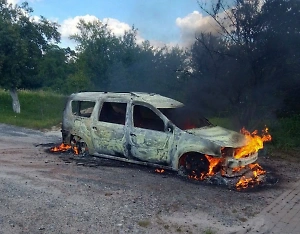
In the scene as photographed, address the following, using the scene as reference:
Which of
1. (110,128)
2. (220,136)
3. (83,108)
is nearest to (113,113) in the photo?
(110,128)

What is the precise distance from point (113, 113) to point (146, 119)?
0.98 meters

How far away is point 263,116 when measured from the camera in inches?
448

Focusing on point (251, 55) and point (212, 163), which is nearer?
point (212, 163)

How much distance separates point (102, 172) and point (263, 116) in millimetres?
6372

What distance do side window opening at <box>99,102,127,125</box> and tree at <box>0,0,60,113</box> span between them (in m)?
14.9

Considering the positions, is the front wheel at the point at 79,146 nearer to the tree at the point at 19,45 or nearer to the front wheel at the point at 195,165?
the front wheel at the point at 195,165

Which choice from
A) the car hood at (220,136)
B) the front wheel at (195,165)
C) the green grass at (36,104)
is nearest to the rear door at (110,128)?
the front wheel at (195,165)

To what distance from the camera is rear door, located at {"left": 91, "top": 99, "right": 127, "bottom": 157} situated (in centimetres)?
792

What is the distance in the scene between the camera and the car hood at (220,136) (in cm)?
674

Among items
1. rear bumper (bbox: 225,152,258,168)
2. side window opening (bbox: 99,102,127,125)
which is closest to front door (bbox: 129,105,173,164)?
side window opening (bbox: 99,102,127,125)

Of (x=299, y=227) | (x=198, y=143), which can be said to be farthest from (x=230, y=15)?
(x=299, y=227)

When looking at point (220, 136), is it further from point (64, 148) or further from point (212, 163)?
point (64, 148)

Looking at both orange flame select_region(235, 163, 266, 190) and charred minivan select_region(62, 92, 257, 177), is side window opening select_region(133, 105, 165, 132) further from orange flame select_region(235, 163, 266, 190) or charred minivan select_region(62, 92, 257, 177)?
orange flame select_region(235, 163, 266, 190)

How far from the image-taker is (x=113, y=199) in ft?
18.7
